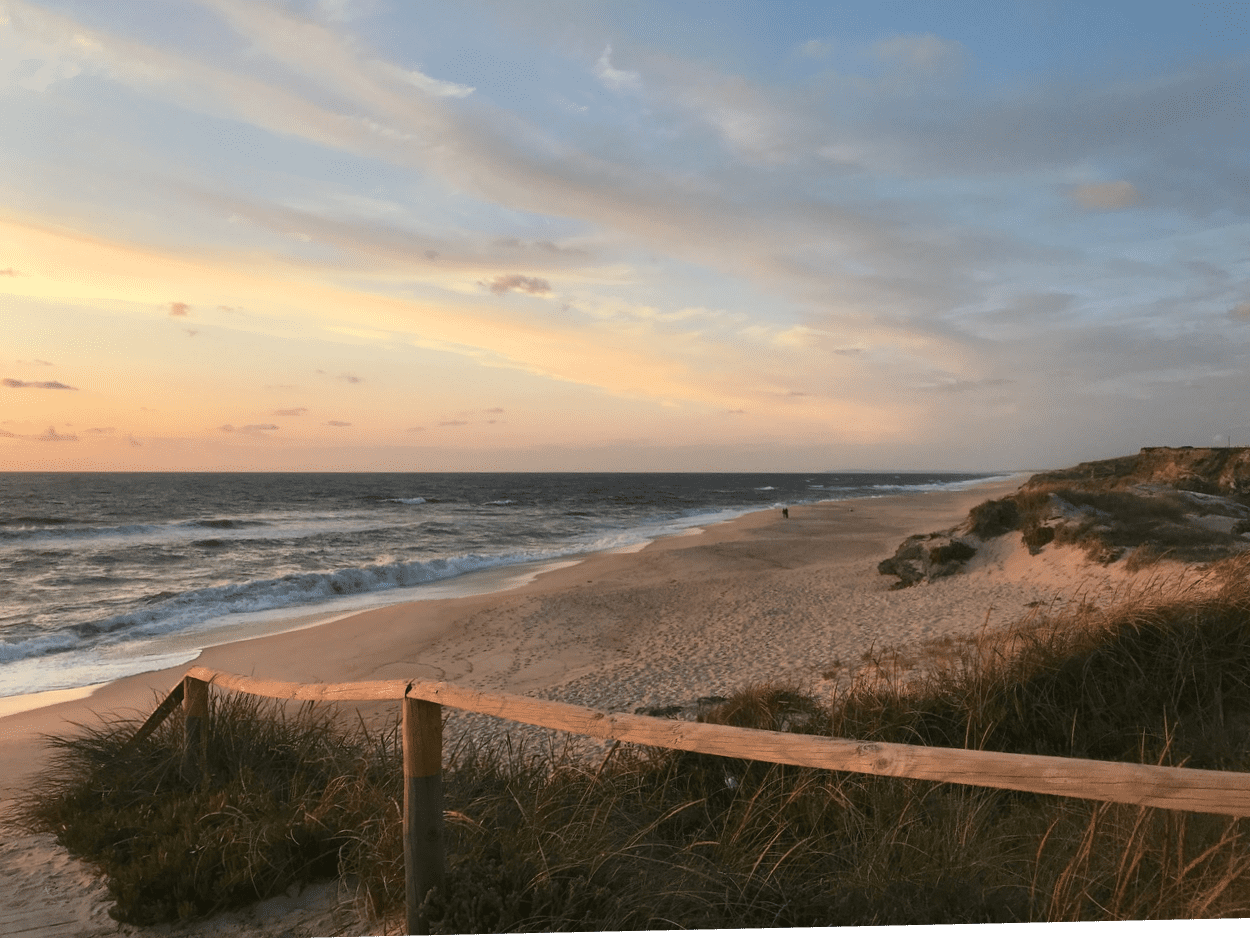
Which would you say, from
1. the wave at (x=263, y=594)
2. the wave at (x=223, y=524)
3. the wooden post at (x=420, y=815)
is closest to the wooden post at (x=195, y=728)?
the wooden post at (x=420, y=815)

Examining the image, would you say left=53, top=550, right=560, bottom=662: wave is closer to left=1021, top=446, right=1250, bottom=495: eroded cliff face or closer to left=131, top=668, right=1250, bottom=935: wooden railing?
left=131, top=668, right=1250, bottom=935: wooden railing

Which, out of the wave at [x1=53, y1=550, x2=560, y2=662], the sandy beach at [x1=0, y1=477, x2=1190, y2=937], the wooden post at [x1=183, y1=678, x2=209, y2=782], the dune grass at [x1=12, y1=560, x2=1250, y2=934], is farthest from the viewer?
the wave at [x1=53, y1=550, x2=560, y2=662]

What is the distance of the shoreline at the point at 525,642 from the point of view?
10.5m

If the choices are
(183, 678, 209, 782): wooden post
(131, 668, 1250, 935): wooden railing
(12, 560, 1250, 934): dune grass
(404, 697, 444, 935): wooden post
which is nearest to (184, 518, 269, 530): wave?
(183, 678, 209, 782): wooden post

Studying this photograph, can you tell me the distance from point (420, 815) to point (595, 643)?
1068 centimetres

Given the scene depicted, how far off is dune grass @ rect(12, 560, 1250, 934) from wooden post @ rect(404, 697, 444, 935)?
0.10 meters

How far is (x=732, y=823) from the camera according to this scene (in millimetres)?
4527

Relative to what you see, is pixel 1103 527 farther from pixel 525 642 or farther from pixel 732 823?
pixel 732 823

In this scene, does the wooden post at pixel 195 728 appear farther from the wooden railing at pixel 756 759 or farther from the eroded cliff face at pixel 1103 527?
the eroded cliff face at pixel 1103 527

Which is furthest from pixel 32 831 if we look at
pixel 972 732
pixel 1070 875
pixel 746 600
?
pixel 746 600

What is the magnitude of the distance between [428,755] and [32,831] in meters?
3.53

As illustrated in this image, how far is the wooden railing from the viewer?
6.62ft

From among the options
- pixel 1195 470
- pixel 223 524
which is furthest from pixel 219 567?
pixel 1195 470

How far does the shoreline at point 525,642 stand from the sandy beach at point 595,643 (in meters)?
0.05
